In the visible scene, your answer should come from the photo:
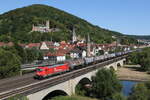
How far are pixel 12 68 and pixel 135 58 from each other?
87.4 meters

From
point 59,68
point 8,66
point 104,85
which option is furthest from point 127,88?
point 8,66

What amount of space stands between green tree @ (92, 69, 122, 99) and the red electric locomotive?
7773 millimetres

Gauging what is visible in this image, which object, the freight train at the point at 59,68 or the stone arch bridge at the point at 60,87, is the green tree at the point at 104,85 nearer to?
the stone arch bridge at the point at 60,87

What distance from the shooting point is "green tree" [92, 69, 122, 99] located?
198 ft

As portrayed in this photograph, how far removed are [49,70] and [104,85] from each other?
13.4m

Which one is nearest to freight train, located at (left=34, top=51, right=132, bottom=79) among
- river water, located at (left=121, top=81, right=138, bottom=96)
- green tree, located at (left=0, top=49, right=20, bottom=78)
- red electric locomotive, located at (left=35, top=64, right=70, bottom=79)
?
red electric locomotive, located at (left=35, top=64, right=70, bottom=79)

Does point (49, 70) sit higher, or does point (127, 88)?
point (49, 70)

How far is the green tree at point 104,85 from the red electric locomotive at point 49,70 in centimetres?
777

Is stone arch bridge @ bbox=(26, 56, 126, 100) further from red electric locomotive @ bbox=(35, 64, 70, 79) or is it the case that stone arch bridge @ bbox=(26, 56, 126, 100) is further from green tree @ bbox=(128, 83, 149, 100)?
green tree @ bbox=(128, 83, 149, 100)

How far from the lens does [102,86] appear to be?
60.8m

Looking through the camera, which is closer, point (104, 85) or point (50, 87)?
point (50, 87)

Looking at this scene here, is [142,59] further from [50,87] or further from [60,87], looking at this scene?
[50,87]

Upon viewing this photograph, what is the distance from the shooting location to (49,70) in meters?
56.6

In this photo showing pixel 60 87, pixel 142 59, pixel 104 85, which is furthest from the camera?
pixel 142 59
